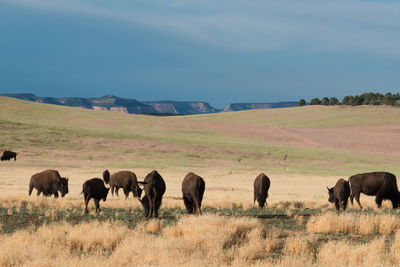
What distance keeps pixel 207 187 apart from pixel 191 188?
1790 cm

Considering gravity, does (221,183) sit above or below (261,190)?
below

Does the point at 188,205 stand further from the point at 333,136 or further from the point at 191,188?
the point at 333,136

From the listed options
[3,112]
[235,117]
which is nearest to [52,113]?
[3,112]

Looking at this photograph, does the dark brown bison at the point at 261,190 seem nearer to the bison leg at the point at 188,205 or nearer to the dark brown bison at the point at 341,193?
the dark brown bison at the point at 341,193

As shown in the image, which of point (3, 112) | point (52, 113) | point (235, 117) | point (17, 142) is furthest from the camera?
point (235, 117)

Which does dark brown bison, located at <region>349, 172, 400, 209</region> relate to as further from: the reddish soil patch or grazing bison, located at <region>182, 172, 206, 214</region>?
the reddish soil patch

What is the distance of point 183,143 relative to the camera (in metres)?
65.3

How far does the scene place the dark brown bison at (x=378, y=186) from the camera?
20723mm

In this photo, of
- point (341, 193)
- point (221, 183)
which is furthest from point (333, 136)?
point (341, 193)

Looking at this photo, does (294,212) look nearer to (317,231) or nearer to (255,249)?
(317,231)

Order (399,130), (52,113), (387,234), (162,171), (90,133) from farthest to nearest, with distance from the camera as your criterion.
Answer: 1. (399,130)
2. (52,113)
3. (90,133)
4. (162,171)
5. (387,234)

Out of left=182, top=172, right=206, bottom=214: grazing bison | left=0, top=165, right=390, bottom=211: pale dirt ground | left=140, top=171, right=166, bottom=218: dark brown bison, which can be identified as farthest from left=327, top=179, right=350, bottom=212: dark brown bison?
left=140, top=171, right=166, bottom=218: dark brown bison

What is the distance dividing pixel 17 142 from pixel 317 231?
161 ft

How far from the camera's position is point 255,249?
1118cm
